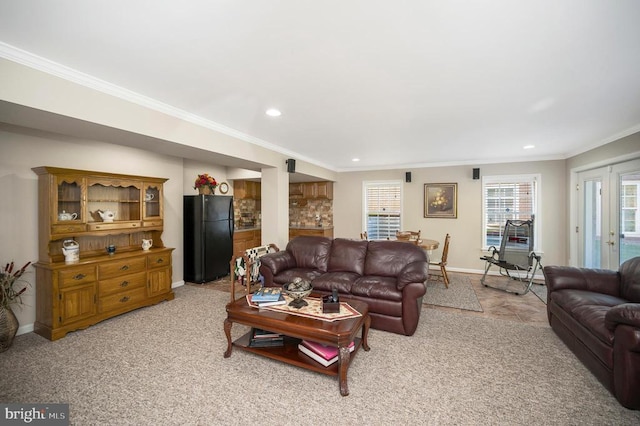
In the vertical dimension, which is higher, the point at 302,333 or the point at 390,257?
the point at 390,257

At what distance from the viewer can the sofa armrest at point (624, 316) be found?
178 cm

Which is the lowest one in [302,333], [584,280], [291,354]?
[291,354]

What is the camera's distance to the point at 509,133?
3.74 metres

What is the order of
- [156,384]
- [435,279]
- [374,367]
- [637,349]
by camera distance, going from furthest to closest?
[435,279]
[374,367]
[156,384]
[637,349]

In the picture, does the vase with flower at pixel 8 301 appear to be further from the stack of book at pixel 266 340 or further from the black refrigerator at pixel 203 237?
the stack of book at pixel 266 340

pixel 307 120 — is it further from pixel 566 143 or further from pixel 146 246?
pixel 566 143

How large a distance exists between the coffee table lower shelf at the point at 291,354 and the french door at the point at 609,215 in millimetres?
4067

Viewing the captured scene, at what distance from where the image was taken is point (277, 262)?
3.80m

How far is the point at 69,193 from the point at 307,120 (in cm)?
299

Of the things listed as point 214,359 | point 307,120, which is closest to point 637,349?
point 214,359

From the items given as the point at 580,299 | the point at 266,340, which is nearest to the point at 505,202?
the point at 580,299

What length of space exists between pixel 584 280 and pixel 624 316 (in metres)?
1.22

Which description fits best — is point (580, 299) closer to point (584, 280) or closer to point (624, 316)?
point (584, 280)

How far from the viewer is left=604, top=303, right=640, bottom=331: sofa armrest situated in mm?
1777
